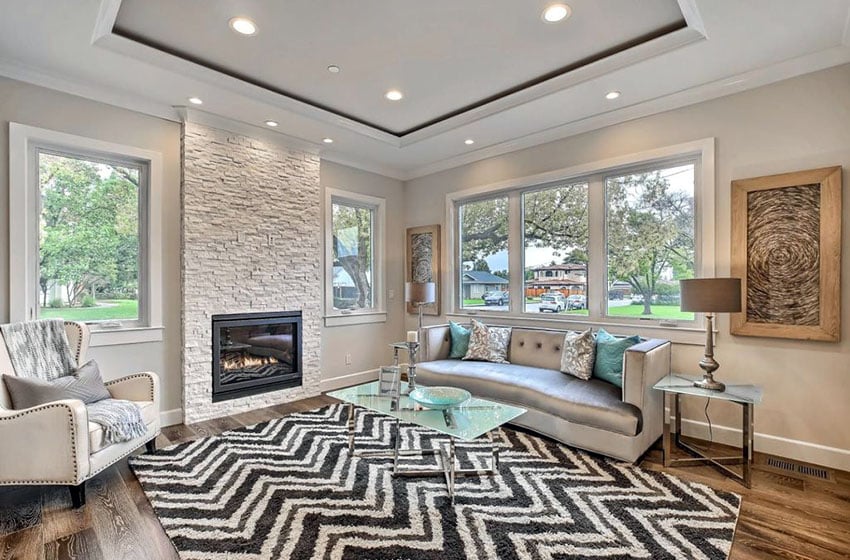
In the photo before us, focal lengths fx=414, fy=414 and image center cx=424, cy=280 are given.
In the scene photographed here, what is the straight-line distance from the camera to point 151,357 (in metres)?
3.65

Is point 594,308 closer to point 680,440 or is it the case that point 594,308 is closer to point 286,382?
point 680,440

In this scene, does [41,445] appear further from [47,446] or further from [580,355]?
[580,355]

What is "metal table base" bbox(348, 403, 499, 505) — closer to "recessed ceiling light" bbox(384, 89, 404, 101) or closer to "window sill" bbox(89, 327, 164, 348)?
"window sill" bbox(89, 327, 164, 348)

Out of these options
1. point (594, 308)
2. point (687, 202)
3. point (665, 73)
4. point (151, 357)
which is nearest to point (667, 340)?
point (594, 308)

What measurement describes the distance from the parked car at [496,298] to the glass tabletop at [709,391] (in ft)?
6.40

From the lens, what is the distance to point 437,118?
4195mm

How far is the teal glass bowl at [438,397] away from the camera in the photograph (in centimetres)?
274

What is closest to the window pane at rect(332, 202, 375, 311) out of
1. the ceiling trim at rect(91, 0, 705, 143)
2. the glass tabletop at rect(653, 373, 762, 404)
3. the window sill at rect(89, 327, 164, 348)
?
the ceiling trim at rect(91, 0, 705, 143)

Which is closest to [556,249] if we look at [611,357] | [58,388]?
[611,357]

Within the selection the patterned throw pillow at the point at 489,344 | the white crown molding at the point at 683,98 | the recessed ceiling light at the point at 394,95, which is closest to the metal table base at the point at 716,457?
the patterned throw pillow at the point at 489,344

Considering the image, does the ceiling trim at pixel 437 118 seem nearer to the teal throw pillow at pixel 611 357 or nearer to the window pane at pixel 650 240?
the window pane at pixel 650 240

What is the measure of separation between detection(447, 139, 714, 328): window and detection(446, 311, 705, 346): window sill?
1.7 inches

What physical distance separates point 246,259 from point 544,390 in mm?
3073

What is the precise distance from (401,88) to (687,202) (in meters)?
2.60
